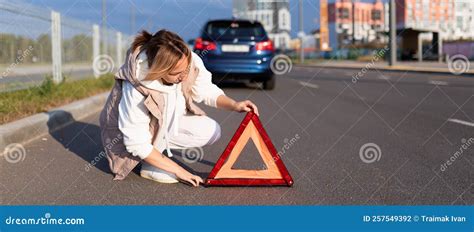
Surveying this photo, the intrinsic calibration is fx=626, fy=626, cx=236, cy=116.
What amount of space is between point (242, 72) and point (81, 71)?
454cm

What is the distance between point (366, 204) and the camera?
3838 millimetres

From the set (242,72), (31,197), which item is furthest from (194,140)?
(242,72)

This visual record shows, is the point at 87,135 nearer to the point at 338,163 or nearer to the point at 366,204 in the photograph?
the point at 338,163

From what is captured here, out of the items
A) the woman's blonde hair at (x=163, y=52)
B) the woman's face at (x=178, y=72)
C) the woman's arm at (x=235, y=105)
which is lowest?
the woman's arm at (x=235, y=105)

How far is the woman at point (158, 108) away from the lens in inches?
158

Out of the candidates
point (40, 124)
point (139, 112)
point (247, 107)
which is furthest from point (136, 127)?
point (40, 124)

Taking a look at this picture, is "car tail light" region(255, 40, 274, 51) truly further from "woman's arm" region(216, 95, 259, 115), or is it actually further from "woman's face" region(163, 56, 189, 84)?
"woman's face" region(163, 56, 189, 84)

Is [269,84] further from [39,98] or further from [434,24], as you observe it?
[434,24]

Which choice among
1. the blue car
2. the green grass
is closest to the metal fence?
the green grass

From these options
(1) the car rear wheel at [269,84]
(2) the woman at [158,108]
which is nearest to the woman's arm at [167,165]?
(2) the woman at [158,108]

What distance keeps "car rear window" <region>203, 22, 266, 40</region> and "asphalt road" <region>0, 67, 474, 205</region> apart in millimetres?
5215

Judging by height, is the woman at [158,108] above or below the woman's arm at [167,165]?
above

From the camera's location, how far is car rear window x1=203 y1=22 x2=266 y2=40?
14.5m

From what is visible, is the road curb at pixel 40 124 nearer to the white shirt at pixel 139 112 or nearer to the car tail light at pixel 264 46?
the white shirt at pixel 139 112
